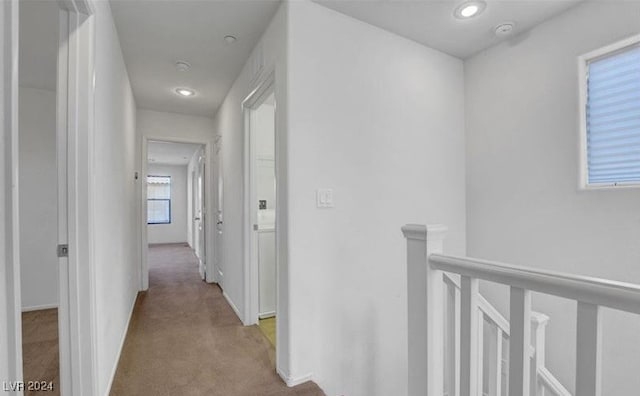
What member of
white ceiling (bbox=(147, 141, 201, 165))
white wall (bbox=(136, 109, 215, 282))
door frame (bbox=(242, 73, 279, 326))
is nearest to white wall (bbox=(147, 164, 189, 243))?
white ceiling (bbox=(147, 141, 201, 165))

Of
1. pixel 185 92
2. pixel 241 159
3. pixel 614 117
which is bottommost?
pixel 241 159

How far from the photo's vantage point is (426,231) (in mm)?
1142

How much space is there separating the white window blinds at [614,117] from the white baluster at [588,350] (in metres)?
1.76

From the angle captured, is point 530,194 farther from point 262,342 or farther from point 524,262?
point 262,342

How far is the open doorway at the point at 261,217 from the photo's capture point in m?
2.73

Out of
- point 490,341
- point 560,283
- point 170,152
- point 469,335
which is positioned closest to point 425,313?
point 469,335

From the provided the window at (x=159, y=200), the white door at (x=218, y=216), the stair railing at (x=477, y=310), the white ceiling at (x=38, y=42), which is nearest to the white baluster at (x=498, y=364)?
the stair railing at (x=477, y=310)

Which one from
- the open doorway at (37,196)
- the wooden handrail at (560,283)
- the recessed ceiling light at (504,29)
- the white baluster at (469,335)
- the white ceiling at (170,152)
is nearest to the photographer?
the wooden handrail at (560,283)

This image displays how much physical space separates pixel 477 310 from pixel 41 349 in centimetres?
320

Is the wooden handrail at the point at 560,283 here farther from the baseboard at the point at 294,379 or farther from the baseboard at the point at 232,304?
the baseboard at the point at 232,304

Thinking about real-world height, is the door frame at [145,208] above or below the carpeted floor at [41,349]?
above

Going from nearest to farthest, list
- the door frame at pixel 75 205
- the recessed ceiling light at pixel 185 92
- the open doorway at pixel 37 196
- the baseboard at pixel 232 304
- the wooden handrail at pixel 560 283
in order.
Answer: the wooden handrail at pixel 560 283
the door frame at pixel 75 205
the baseboard at pixel 232 304
the open doorway at pixel 37 196
the recessed ceiling light at pixel 185 92

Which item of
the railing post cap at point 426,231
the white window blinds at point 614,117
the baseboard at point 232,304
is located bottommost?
the baseboard at point 232,304

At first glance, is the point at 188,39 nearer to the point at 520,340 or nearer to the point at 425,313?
the point at 425,313
